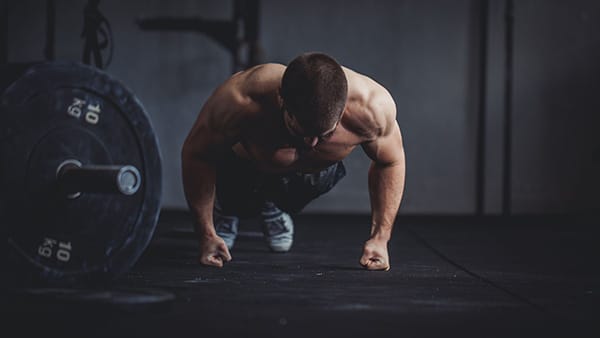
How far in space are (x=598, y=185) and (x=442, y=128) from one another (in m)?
1.19

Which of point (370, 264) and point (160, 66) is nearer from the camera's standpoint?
point (370, 264)

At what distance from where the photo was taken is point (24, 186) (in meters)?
1.51

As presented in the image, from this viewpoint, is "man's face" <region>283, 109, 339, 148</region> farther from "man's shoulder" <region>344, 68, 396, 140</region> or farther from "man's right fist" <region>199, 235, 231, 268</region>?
"man's right fist" <region>199, 235, 231, 268</region>

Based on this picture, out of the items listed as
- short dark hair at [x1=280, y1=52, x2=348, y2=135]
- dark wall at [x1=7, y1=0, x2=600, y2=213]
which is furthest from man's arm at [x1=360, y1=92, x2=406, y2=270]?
dark wall at [x1=7, y1=0, x2=600, y2=213]

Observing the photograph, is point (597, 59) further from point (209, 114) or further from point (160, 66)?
point (209, 114)

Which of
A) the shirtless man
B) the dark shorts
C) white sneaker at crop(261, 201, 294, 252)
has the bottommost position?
white sneaker at crop(261, 201, 294, 252)

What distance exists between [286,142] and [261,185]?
393 mm

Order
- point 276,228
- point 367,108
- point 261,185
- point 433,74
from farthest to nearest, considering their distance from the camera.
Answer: point 433,74 → point 276,228 → point 261,185 → point 367,108

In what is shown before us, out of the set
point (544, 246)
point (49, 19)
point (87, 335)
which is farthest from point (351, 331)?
point (544, 246)

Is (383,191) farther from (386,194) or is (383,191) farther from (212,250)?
(212,250)

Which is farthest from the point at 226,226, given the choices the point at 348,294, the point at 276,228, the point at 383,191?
the point at 348,294

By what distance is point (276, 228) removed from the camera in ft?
8.89

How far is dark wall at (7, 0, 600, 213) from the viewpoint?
514cm

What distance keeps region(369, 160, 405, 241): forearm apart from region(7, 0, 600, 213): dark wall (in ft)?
9.52
